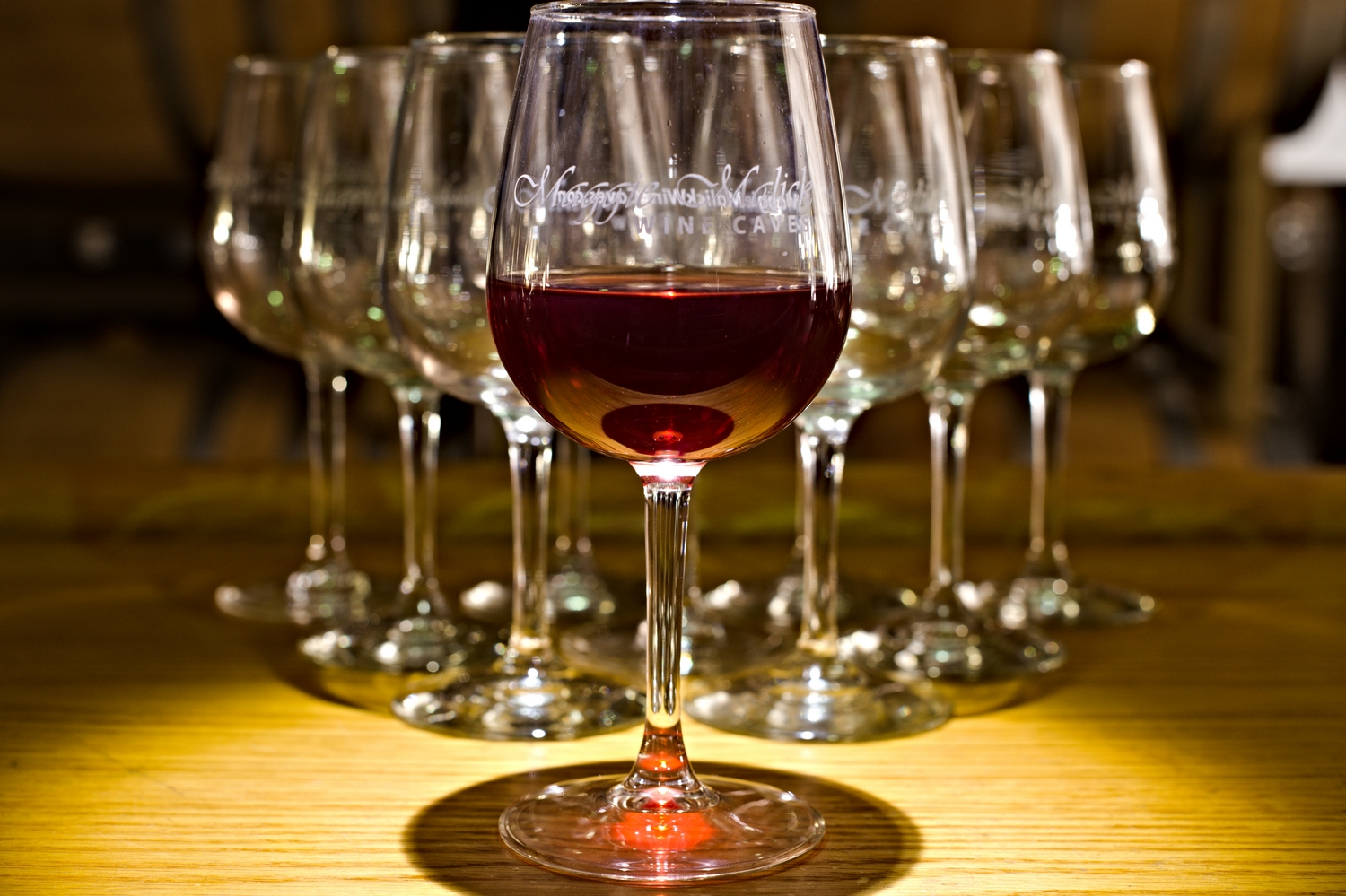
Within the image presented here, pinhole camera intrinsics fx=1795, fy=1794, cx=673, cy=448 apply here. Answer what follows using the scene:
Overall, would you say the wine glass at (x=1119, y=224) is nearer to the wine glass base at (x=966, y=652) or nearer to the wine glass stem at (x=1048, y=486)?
the wine glass stem at (x=1048, y=486)

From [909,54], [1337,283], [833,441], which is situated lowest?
[1337,283]

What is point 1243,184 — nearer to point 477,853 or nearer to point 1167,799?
point 1167,799

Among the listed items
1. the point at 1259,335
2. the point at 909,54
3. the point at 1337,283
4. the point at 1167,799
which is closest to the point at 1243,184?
the point at 1259,335

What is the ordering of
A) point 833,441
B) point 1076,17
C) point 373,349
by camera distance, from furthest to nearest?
point 1076,17 → point 373,349 → point 833,441

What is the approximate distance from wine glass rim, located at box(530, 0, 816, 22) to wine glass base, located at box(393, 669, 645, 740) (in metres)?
0.25

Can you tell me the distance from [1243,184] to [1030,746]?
4.91 ft

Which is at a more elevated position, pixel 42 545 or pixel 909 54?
pixel 909 54

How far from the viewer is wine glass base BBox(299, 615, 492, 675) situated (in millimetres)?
713

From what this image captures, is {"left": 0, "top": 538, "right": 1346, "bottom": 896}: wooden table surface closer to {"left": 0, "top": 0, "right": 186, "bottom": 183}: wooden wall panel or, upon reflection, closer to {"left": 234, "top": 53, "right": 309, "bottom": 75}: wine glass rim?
{"left": 234, "top": 53, "right": 309, "bottom": 75}: wine glass rim

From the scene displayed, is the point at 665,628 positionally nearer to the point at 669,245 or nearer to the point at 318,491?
the point at 669,245

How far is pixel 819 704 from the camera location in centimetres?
64

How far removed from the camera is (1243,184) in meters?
1.94

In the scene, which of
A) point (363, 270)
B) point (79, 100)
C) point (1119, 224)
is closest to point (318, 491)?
point (363, 270)

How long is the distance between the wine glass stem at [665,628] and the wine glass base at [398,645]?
0.71 ft
